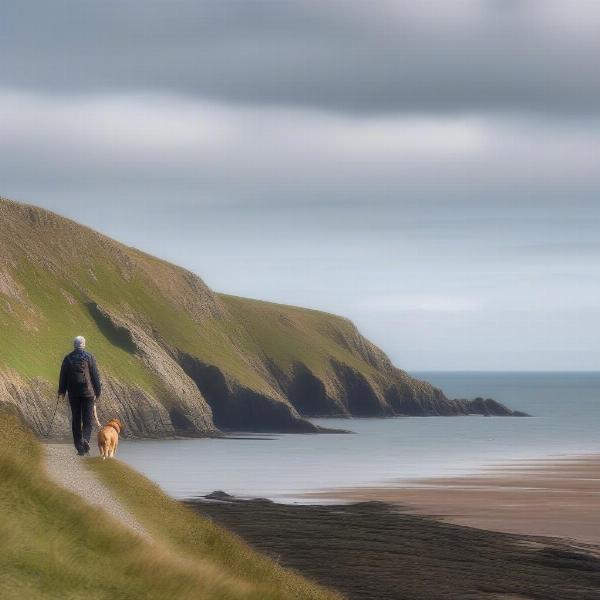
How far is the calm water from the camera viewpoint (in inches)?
3329

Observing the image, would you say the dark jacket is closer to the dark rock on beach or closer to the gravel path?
the gravel path

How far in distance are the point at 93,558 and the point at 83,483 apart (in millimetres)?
10259

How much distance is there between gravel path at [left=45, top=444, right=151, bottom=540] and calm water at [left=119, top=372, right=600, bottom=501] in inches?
1548

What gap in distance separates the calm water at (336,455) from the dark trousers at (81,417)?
127 feet

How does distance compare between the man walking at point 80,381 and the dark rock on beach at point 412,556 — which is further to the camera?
the dark rock on beach at point 412,556

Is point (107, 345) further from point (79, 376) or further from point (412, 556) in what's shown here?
point (79, 376)

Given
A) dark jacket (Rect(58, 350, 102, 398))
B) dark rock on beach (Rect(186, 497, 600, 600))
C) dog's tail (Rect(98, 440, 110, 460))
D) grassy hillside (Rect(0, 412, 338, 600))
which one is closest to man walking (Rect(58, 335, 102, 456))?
dark jacket (Rect(58, 350, 102, 398))

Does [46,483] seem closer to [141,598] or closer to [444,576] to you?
[141,598]

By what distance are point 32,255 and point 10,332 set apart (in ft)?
94.4

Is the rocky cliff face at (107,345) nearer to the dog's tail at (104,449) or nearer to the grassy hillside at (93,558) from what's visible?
the dog's tail at (104,449)

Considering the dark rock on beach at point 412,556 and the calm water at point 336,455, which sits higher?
the calm water at point 336,455

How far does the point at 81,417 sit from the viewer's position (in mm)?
31922

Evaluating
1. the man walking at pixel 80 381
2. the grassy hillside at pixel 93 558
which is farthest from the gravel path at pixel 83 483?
the man walking at pixel 80 381

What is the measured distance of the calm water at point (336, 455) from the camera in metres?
84.6
